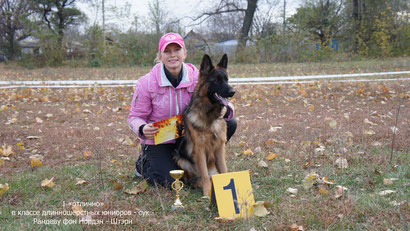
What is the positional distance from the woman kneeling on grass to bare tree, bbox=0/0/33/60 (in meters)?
30.8

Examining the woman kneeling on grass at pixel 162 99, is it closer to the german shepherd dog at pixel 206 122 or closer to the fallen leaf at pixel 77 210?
the german shepherd dog at pixel 206 122

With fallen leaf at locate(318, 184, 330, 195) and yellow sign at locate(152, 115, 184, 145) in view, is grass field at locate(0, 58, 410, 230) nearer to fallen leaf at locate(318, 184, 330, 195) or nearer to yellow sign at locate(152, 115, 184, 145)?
fallen leaf at locate(318, 184, 330, 195)

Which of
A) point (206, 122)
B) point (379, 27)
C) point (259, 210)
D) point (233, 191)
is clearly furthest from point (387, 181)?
point (379, 27)

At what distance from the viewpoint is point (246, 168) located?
4.11 meters

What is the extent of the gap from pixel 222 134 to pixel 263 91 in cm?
666

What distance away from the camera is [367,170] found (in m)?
3.71

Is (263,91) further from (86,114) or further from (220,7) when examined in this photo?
(220,7)

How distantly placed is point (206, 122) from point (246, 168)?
1.08m

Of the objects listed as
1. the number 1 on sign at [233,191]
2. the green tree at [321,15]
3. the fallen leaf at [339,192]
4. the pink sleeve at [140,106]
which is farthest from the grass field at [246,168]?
the green tree at [321,15]

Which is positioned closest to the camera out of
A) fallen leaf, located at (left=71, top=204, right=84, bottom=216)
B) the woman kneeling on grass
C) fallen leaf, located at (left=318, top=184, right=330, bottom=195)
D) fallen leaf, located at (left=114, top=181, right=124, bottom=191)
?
fallen leaf, located at (left=71, top=204, right=84, bottom=216)

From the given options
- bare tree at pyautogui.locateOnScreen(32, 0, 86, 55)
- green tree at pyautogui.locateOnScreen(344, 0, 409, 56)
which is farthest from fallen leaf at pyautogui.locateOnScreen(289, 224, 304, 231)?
bare tree at pyautogui.locateOnScreen(32, 0, 86, 55)

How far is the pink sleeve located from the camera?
144 inches

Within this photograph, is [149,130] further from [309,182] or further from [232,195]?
[309,182]

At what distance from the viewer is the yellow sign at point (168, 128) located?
3.47 metres
